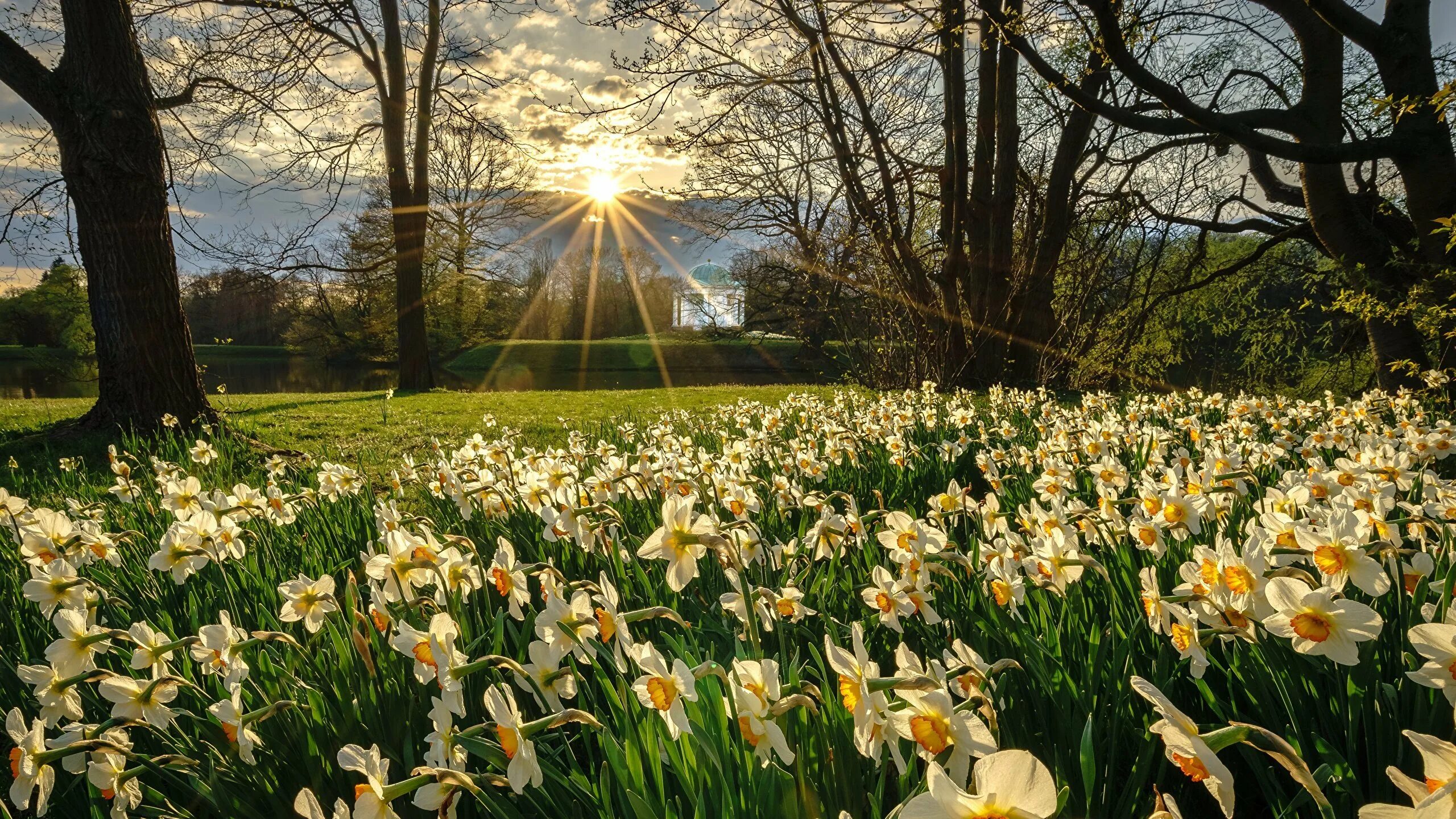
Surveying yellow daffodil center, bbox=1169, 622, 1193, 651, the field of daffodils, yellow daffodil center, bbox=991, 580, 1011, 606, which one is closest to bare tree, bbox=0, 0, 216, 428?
the field of daffodils

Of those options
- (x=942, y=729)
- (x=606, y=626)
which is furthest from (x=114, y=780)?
(x=942, y=729)

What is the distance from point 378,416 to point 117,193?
167 inches

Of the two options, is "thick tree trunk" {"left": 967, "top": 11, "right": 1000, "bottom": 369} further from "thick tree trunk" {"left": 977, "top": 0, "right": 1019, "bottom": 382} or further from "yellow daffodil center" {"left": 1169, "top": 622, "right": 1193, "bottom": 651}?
"yellow daffodil center" {"left": 1169, "top": 622, "right": 1193, "bottom": 651}

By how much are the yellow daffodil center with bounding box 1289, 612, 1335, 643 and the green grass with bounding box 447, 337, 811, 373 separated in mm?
36992

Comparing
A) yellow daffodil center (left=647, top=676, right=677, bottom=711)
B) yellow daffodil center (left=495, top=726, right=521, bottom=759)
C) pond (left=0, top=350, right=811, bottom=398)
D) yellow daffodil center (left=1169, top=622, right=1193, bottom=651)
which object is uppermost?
pond (left=0, top=350, right=811, bottom=398)

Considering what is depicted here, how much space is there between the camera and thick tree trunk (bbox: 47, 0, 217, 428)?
244 inches

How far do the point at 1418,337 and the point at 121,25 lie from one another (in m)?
11.9

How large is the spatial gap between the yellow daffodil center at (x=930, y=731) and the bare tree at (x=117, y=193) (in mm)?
7621

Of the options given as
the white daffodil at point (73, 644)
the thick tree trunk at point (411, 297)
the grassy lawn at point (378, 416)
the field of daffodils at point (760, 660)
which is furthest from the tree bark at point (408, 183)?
the white daffodil at point (73, 644)

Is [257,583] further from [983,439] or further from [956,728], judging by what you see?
[983,439]

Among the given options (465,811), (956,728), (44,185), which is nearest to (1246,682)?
(956,728)

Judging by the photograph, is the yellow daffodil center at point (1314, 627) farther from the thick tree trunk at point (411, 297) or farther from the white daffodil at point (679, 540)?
the thick tree trunk at point (411, 297)

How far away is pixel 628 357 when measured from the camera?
4519 centimetres

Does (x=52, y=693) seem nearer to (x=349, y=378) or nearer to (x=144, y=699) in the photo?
(x=144, y=699)
